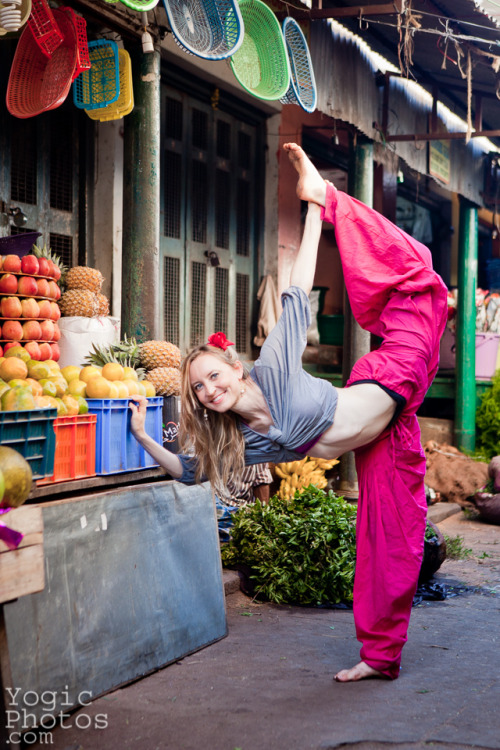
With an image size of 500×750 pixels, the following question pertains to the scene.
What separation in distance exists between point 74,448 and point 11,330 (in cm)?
118

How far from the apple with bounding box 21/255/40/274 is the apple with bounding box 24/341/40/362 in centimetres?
47

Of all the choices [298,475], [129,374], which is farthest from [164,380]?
[298,475]

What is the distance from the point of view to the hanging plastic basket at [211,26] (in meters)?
4.95

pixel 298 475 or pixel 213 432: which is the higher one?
pixel 213 432

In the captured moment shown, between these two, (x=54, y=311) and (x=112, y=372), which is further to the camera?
(x=54, y=311)

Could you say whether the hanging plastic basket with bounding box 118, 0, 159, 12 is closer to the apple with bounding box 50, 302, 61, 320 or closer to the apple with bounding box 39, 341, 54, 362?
the apple with bounding box 50, 302, 61, 320

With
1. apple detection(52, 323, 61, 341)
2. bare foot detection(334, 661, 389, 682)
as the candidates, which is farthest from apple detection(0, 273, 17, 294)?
bare foot detection(334, 661, 389, 682)

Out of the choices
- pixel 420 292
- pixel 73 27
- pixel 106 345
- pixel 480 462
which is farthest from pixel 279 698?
pixel 480 462

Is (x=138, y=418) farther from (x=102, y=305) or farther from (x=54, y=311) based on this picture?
(x=102, y=305)

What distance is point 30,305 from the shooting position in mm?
5078

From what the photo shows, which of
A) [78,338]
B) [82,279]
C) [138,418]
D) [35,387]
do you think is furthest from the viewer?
[82,279]

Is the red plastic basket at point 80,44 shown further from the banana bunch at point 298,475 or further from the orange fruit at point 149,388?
the banana bunch at point 298,475

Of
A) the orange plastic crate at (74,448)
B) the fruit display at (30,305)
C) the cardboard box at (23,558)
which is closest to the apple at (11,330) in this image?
the fruit display at (30,305)

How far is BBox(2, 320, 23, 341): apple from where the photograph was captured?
194 inches
